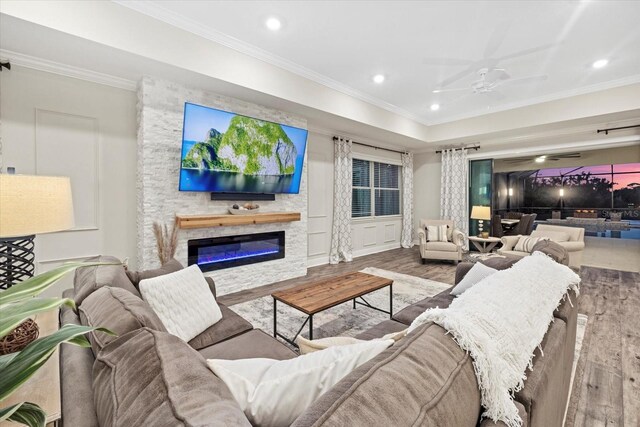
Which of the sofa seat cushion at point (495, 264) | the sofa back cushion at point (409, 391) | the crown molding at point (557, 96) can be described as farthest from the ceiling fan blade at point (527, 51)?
the sofa back cushion at point (409, 391)

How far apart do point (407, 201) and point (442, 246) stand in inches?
84.7

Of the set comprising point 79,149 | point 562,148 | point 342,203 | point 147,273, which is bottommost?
point 147,273

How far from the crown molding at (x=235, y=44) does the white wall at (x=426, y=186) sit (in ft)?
10.0

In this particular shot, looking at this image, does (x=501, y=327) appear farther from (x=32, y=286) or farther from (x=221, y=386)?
(x=32, y=286)

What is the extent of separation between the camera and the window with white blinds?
6329 millimetres

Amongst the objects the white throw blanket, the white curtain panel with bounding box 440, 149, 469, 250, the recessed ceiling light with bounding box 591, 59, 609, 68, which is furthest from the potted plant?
the white curtain panel with bounding box 440, 149, 469, 250

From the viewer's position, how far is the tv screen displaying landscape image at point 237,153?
3332mm

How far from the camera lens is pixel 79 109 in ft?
10.0

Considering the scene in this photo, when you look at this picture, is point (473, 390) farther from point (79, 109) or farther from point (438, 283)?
point (79, 109)

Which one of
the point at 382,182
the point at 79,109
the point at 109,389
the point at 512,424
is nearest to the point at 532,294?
the point at 512,424

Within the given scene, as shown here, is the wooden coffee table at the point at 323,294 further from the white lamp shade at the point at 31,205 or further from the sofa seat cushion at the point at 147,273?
the white lamp shade at the point at 31,205

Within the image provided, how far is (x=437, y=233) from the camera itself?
5684 millimetres

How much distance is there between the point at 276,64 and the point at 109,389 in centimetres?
373

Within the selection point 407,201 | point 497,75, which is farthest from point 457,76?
point 407,201
